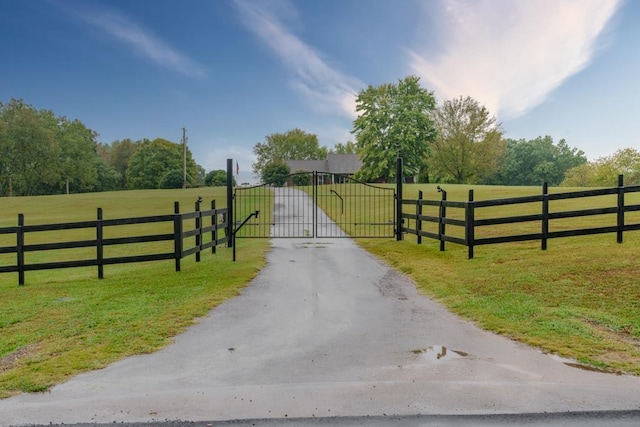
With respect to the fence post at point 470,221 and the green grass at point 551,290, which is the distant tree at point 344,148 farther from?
the fence post at point 470,221

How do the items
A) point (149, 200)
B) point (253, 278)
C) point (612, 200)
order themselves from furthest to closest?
point (149, 200), point (612, 200), point (253, 278)

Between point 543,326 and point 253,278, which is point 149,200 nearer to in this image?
point 253,278

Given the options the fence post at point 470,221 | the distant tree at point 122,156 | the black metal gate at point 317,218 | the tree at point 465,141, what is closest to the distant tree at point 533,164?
the tree at point 465,141

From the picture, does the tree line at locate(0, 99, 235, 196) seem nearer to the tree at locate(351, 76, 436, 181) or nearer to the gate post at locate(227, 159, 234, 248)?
the tree at locate(351, 76, 436, 181)

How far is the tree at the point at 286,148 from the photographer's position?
92.8m

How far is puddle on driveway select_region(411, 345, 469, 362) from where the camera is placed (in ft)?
14.6

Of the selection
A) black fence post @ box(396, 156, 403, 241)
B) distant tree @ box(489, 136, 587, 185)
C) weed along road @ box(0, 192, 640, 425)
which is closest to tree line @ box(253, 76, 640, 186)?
distant tree @ box(489, 136, 587, 185)

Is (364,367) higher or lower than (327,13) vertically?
lower

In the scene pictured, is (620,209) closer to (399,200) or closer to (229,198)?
(399,200)

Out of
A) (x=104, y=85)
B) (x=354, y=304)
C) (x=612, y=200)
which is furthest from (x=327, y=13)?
(x=104, y=85)

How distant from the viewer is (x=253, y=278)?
8.73 meters

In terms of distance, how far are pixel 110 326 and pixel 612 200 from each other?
22.7 metres

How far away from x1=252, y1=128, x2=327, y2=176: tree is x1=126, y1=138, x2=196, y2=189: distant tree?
2283cm

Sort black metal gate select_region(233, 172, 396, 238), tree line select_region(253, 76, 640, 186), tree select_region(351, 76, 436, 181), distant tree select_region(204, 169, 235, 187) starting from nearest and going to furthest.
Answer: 1. black metal gate select_region(233, 172, 396, 238)
2. tree select_region(351, 76, 436, 181)
3. tree line select_region(253, 76, 640, 186)
4. distant tree select_region(204, 169, 235, 187)
